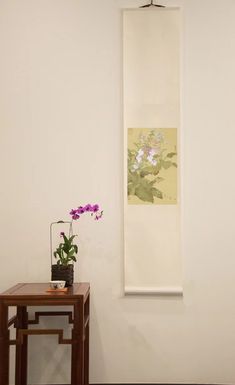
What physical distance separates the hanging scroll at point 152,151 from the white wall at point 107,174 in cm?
6

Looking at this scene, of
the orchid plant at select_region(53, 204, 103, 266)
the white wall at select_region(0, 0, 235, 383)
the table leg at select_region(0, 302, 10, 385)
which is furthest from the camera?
the white wall at select_region(0, 0, 235, 383)

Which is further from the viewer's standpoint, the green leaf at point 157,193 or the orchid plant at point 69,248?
the green leaf at point 157,193

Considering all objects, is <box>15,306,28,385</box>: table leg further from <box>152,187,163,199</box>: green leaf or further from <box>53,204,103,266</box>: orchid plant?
<box>152,187,163,199</box>: green leaf

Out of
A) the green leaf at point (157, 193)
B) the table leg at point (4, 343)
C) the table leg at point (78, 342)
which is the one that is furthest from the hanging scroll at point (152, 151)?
the table leg at point (4, 343)

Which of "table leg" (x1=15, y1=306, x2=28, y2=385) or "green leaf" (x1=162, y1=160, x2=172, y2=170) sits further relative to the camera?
"green leaf" (x1=162, y1=160, x2=172, y2=170)

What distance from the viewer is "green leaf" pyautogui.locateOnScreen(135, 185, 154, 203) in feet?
9.37

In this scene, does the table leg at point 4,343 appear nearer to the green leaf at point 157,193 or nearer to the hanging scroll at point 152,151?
the hanging scroll at point 152,151

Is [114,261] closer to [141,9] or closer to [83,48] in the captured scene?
[83,48]

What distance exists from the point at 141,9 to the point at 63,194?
1.26 m

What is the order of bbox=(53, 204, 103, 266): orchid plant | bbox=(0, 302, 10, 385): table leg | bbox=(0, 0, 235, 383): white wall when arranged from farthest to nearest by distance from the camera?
bbox=(0, 0, 235, 383): white wall, bbox=(53, 204, 103, 266): orchid plant, bbox=(0, 302, 10, 385): table leg

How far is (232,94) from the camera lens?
9.53 feet

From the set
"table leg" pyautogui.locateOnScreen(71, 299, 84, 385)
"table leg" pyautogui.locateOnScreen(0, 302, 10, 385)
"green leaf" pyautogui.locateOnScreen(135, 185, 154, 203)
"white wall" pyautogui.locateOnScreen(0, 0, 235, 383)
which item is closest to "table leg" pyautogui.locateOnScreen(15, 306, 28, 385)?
"white wall" pyautogui.locateOnScreen(0, 0, 235, 383)

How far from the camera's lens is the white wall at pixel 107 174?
2.80 metres

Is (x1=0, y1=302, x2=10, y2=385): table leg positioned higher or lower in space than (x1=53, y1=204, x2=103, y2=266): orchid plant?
lower
